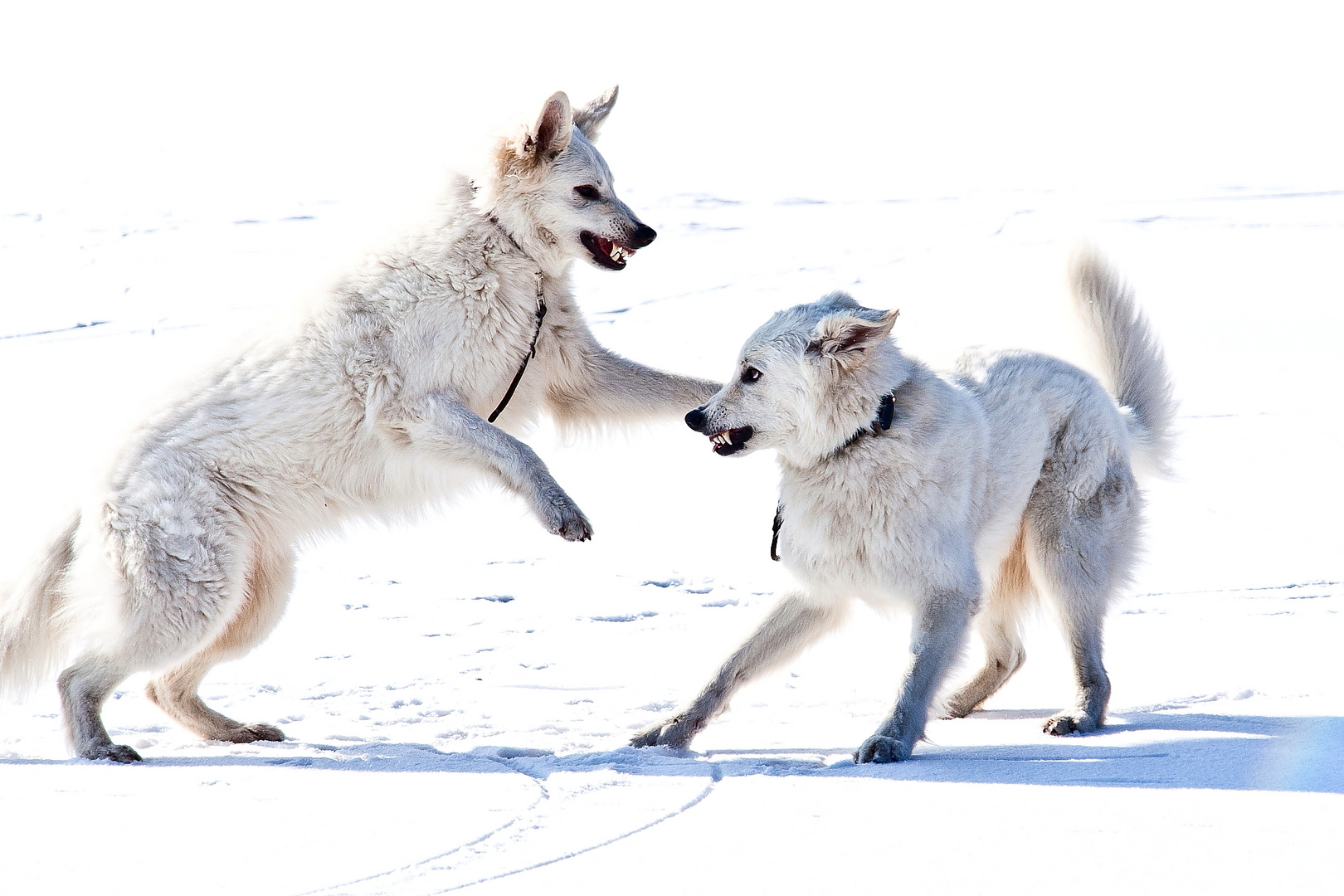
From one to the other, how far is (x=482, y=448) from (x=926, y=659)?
1709 mm

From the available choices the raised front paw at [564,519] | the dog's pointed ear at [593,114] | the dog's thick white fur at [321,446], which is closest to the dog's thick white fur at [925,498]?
the raised front paw at [564,519]

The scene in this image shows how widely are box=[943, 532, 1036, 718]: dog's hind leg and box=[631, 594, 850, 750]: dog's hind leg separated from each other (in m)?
0.74

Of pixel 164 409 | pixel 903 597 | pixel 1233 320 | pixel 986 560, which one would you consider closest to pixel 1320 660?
pixel 986 560

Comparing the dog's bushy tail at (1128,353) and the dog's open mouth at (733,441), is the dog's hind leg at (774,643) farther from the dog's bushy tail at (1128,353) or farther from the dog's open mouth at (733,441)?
the dog's bushy tail at (1128,353)

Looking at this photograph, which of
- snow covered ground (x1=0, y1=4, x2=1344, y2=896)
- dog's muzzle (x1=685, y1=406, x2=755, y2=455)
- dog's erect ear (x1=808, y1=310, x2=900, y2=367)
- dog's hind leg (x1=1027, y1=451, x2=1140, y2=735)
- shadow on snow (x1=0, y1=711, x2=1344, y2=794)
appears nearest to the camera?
snow covered ground (x1=0, y1=4, x2=1344, y2=896)

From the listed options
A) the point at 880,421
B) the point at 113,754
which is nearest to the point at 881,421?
the point at 880,421

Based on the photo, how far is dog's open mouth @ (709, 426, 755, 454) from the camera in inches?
170

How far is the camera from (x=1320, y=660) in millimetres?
4977

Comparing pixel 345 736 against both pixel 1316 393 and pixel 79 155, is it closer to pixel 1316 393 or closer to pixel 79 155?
pixel 1316 393

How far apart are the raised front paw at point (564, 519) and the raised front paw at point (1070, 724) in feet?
5.46

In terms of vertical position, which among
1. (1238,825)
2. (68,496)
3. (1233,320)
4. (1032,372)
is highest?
(1233,320)

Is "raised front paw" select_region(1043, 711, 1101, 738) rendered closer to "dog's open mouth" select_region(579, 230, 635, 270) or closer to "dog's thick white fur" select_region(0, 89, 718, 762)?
"dog's thick white fur" select_region(0, 89, 718, 762)

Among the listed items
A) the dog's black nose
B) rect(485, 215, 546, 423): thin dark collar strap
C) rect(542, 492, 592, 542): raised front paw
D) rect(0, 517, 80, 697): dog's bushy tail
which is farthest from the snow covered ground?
the dog's black nose

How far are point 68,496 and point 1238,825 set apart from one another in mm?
3908
